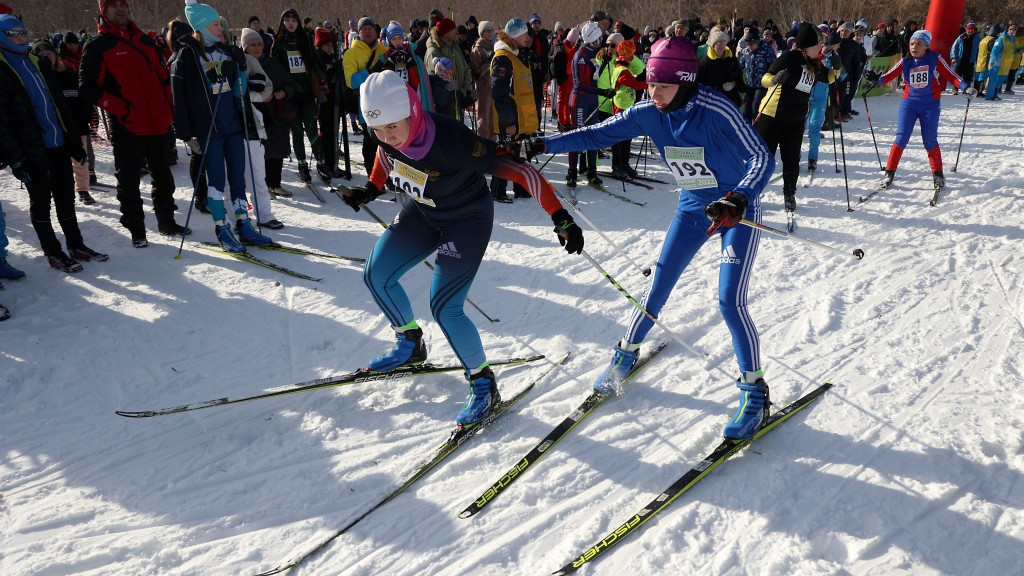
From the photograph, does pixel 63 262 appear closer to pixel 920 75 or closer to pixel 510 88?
pixel 510 88

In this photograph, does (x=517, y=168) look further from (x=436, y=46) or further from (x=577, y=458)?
(x=436, y=46)

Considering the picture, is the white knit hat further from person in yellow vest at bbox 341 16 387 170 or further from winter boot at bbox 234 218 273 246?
person in yellow vest at bbox 341 16 387 170

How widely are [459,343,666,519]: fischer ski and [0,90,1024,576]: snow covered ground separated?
0.14 feet

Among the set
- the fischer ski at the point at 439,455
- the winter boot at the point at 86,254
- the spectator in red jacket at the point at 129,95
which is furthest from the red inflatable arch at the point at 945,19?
the winter boot at the point at 86,254

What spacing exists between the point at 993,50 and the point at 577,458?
17515 millimetres

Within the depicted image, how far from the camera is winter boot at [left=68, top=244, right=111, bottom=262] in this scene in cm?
560

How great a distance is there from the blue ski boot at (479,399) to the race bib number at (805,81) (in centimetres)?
463

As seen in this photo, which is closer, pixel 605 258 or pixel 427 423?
pixel 427 423

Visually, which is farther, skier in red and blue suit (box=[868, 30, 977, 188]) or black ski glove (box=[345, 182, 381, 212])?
skier in red and blue suit (box=[868, 30, 977, 188])

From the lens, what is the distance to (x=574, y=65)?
7.52m

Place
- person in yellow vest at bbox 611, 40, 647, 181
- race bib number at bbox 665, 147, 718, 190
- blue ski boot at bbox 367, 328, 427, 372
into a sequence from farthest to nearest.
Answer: person in yellow vest at bbox 611, 40, 647, 181
blue ski boot at bbox 367, 328, 427, 372
race bib number at bbox 665, 147, 718, 190

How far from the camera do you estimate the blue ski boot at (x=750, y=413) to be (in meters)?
3.18

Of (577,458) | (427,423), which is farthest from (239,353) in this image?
(577,458)

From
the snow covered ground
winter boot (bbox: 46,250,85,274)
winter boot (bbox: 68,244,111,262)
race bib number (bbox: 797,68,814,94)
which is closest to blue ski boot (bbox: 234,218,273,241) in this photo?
the snow covered ground
